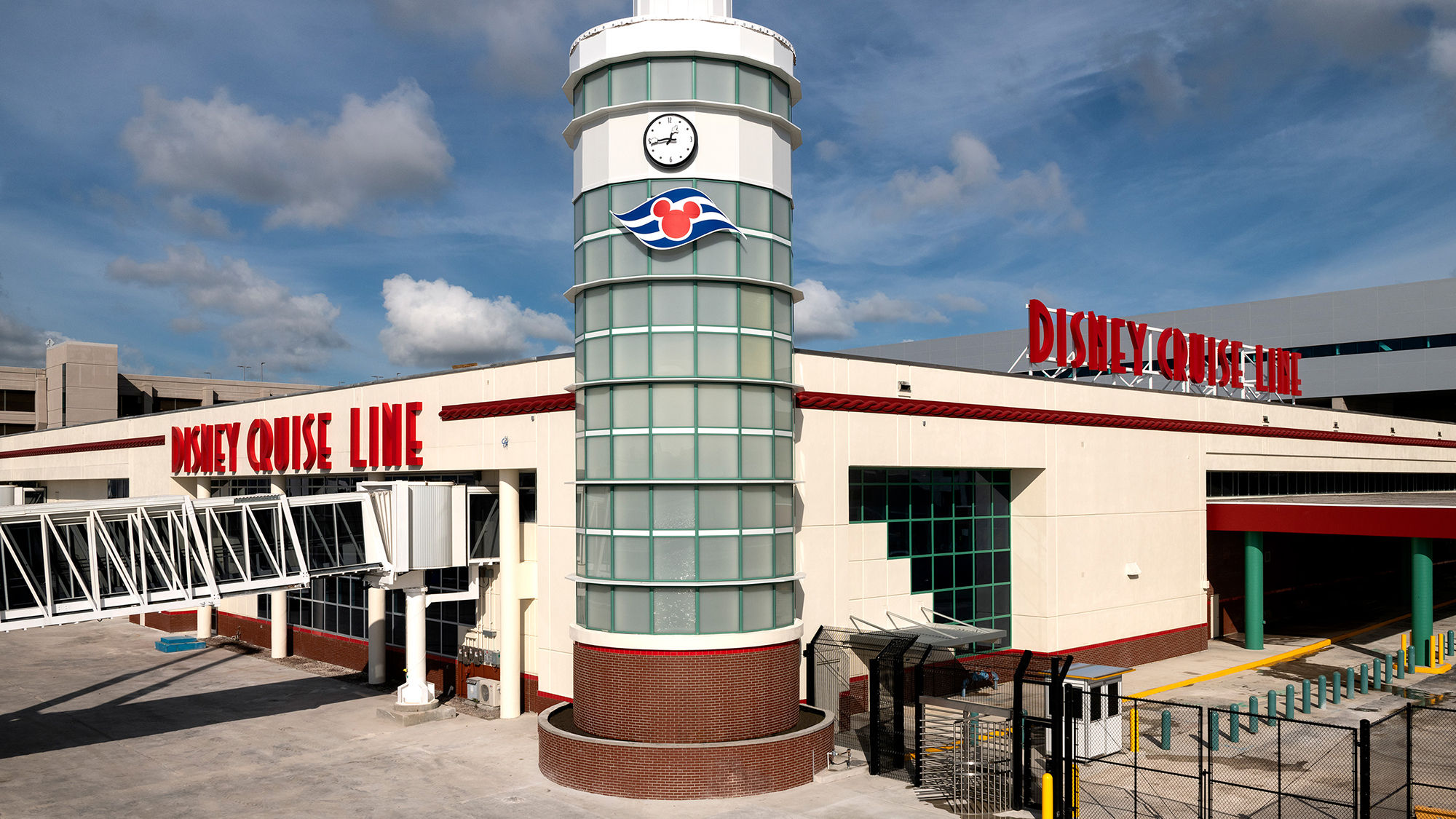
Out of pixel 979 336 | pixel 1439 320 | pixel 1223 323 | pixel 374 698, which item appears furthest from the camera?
pixel 979 336

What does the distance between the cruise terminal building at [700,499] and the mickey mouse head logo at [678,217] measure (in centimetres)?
5

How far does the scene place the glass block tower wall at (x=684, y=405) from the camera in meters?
22.2

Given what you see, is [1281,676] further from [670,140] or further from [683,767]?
[670,140]

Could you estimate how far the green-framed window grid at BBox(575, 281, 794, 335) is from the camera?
74.2ft

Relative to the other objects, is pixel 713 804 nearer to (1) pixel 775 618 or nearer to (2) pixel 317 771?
(1) pixel 775 618

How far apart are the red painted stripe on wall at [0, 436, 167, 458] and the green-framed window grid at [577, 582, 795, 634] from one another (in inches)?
1207

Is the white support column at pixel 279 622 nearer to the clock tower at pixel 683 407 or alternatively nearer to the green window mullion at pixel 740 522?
the clock tower at pixel 683 407

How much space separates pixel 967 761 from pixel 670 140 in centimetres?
1437

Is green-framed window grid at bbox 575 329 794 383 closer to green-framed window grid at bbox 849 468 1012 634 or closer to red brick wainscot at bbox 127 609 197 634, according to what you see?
green-framed window grid at bbox 849 468 1012 634

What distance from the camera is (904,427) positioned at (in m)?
28.6

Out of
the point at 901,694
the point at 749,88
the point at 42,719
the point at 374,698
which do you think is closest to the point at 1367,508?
the point at 901,694

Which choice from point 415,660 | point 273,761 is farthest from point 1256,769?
point 273,761

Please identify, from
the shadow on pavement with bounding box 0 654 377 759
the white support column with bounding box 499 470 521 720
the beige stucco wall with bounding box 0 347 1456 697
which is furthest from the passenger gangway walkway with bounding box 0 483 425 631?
the shadow on pavement with bounding box 0 654 377 759

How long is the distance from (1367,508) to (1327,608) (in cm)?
1596
